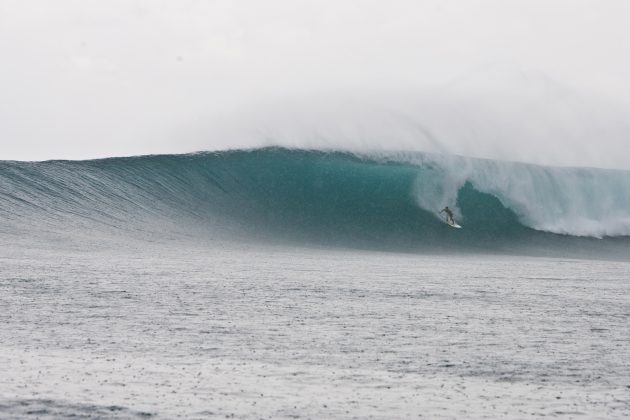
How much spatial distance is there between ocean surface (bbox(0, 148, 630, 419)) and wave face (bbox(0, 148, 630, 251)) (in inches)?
3.4

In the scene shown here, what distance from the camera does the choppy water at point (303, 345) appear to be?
7176 millimetres

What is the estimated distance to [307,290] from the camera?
14.6 meters

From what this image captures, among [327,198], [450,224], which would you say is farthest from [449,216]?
[327,198]

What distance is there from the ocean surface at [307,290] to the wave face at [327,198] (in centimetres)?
9

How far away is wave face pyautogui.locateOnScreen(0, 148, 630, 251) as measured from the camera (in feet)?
92.4

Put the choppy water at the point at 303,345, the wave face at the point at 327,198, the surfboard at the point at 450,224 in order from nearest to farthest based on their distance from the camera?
the choppy water at the point at 303,345
the wave face at the point at 327,198
the surfboard at the point at 450,224

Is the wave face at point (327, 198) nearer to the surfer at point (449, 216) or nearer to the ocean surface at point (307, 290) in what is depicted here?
the ocean surface at point (307, 290)

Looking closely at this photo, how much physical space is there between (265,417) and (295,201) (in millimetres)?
26235

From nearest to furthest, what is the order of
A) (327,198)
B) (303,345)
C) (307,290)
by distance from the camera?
1. (303,345)
2. (307,290)
3. (327,198)

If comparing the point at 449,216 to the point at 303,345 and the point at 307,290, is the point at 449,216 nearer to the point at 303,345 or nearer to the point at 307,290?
the point at 307,290

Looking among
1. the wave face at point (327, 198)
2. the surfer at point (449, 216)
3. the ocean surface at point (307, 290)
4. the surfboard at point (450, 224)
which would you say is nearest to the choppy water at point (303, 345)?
the ocean surface at point (307, 290)

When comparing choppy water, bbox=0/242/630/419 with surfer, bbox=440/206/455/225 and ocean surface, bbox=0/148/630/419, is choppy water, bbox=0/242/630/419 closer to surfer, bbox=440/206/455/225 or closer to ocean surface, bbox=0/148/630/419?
ocean surface, bbox=0/148/630/419

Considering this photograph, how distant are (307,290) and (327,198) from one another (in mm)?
18997

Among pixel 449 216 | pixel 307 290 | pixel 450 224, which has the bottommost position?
pixel 307 290
